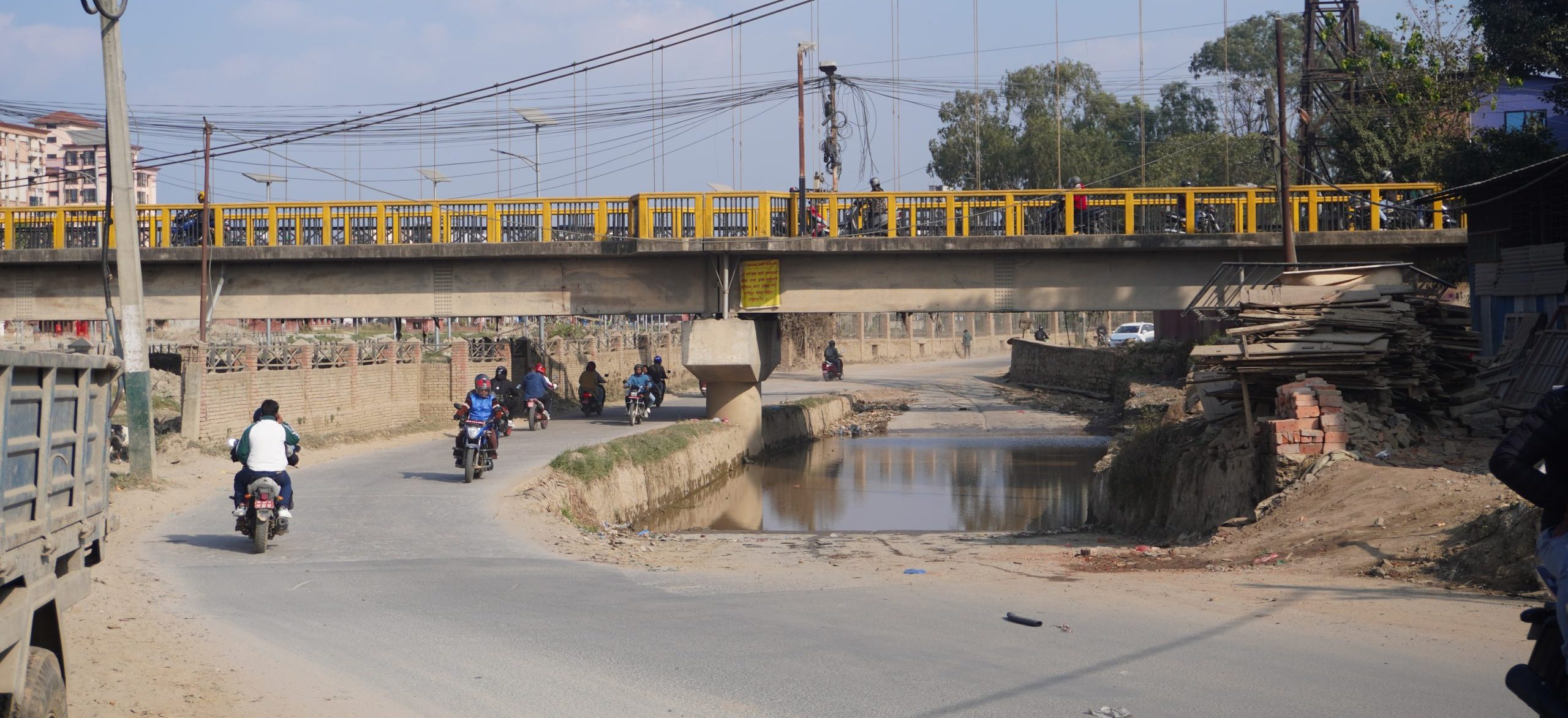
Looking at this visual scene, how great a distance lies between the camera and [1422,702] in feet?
20.1

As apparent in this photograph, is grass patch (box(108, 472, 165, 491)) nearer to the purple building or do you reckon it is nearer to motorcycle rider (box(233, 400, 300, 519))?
motorcycle rider (box(233, 400, 300, 519))

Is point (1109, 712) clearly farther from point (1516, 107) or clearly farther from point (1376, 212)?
point (1516, 107)

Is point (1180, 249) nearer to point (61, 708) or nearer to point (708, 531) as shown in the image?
point (708, 531)

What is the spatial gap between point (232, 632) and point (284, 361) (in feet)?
53.5

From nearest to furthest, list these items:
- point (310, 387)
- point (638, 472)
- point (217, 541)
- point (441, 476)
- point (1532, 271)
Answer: point (217, 541) → point (441, 476) → point (638, 472) → point (1532, 271) → point (310, 387)

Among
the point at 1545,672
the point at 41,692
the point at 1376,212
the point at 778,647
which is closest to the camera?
the point at 1545,672

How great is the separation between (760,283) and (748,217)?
1421 millimetres

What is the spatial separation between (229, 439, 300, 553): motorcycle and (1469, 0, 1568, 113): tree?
24697mm

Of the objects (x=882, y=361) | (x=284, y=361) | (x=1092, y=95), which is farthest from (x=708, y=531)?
(x=1092, y=95)

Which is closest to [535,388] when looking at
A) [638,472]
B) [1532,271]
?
[638,472]

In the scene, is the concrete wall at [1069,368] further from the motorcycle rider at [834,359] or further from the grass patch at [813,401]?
the grass patch at [813,401]

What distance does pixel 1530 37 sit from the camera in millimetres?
24828

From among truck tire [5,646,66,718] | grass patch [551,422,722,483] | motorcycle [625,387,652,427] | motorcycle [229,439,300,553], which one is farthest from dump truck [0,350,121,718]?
motorcycle [625,387,652,427]

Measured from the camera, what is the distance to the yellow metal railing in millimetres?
25172
